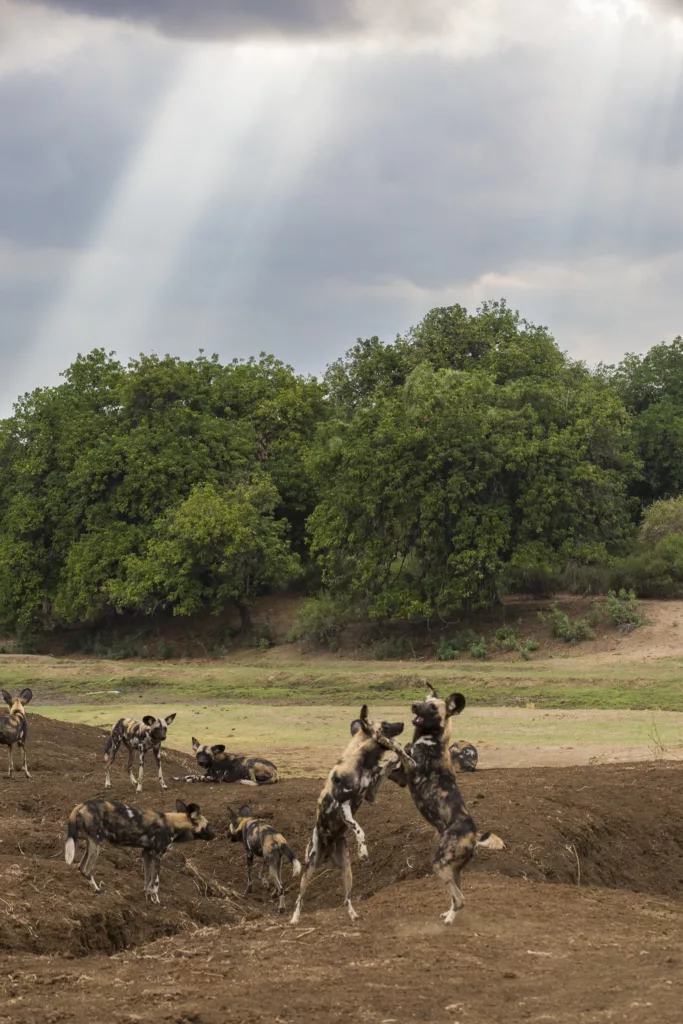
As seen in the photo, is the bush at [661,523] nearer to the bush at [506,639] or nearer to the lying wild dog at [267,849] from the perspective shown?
the bush at [506,639]

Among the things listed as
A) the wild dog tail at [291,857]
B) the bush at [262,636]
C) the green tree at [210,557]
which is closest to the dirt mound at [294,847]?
the wild dog tail at [291,857]

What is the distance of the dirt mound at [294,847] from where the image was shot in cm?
954

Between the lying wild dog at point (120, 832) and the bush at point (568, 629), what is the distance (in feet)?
96.4

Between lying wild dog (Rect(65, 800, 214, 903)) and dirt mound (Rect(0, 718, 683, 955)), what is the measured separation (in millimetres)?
195

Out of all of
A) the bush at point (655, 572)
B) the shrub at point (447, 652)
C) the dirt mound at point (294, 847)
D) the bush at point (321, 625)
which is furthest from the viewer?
the bush at point (321, 625)

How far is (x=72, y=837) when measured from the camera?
32.8 ft

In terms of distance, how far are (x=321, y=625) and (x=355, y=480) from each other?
19.1 ft

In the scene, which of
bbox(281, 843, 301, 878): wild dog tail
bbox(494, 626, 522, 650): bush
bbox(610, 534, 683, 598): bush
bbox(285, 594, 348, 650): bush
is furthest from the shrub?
bbox(281, 843, 301, 878): wild dog tail

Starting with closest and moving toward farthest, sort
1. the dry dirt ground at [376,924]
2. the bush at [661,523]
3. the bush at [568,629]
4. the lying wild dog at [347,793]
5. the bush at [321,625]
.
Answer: the dry dirt ground at [376,924] → the lying wild dog at [347,793] → the bush at [568,629] → the bush at [321,625] → the bush at [661,523]

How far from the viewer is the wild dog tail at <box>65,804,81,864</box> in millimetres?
9953

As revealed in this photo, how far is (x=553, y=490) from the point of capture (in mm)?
41781

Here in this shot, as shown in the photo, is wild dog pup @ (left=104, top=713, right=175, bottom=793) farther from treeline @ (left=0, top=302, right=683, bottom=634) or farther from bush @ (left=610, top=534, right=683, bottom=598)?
bush @ (left=610, top=534, right=683, bottom=598)

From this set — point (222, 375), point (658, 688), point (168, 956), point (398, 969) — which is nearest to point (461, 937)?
point (398, 969)

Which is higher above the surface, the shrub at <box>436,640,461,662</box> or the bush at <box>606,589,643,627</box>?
the bush at <box>606,589,643,627</box>
